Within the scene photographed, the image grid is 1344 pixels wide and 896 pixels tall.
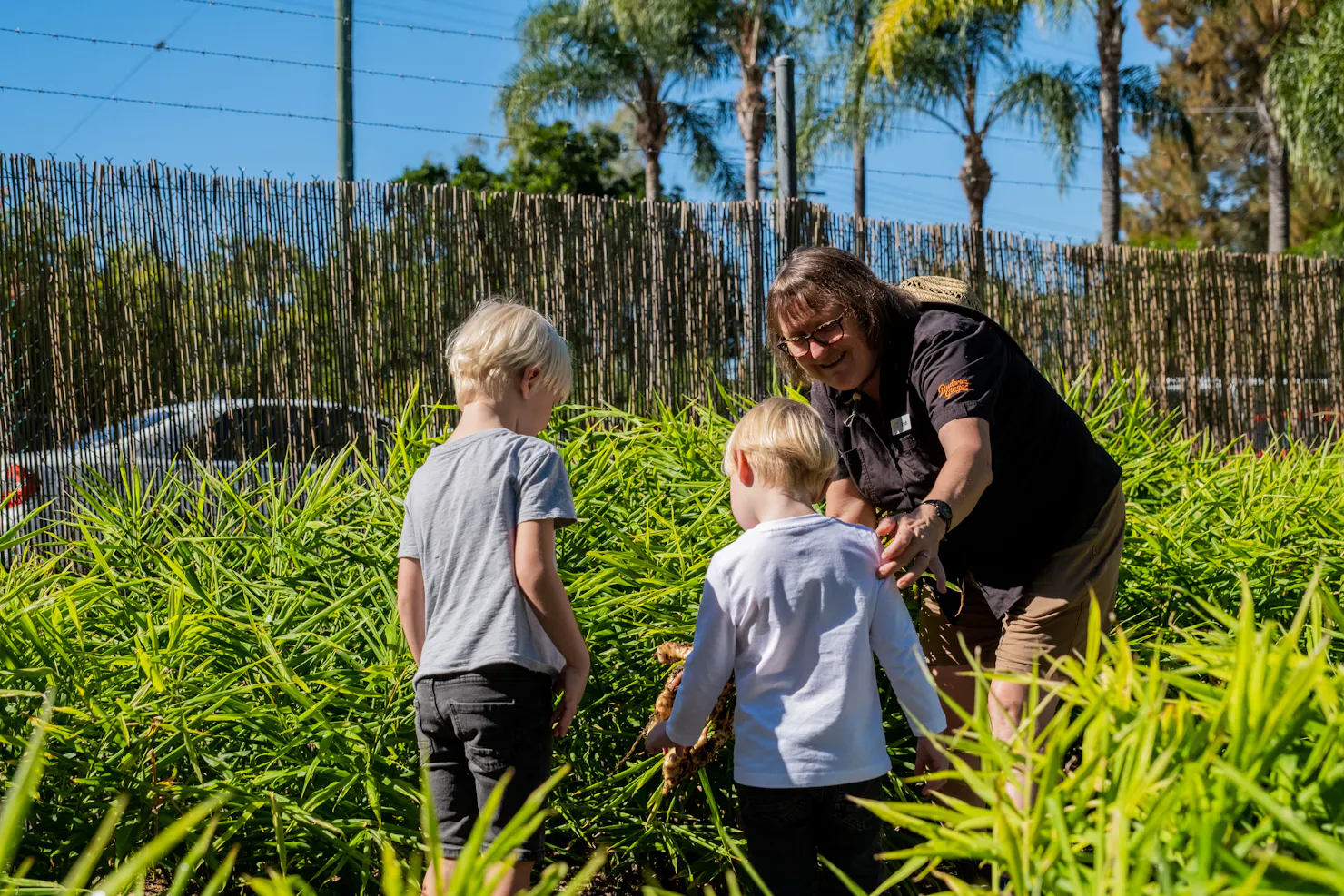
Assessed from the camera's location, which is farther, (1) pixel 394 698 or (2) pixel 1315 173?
(2) pixel 1315 173

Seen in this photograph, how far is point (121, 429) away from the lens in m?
A: 5.43

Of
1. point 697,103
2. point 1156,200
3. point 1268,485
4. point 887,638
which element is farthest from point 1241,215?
point 887,638

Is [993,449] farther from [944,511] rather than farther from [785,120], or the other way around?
[785,120]

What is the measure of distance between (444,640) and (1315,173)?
1768 cm

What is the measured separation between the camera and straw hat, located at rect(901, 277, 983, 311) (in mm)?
2590

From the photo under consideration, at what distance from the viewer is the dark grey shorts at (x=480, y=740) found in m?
2.02

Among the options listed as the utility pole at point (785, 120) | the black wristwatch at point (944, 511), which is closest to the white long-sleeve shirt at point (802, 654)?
the black wristwatch at point (944, 511)

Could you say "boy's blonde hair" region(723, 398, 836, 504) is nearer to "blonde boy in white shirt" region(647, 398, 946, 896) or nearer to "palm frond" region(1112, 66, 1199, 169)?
"blonde boy in white shirt" region(647, 398, 946, 896)

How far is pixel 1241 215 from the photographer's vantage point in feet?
118

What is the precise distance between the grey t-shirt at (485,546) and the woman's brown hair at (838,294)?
0.67 m

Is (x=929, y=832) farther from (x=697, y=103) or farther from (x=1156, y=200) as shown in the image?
(x=1156, y=200)

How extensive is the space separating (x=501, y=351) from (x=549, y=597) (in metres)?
0.49

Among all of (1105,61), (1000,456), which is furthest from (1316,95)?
(1000,456)

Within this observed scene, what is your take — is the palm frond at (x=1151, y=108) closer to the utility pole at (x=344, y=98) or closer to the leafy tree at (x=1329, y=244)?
the leafy tree at (x=1329, y=244)
